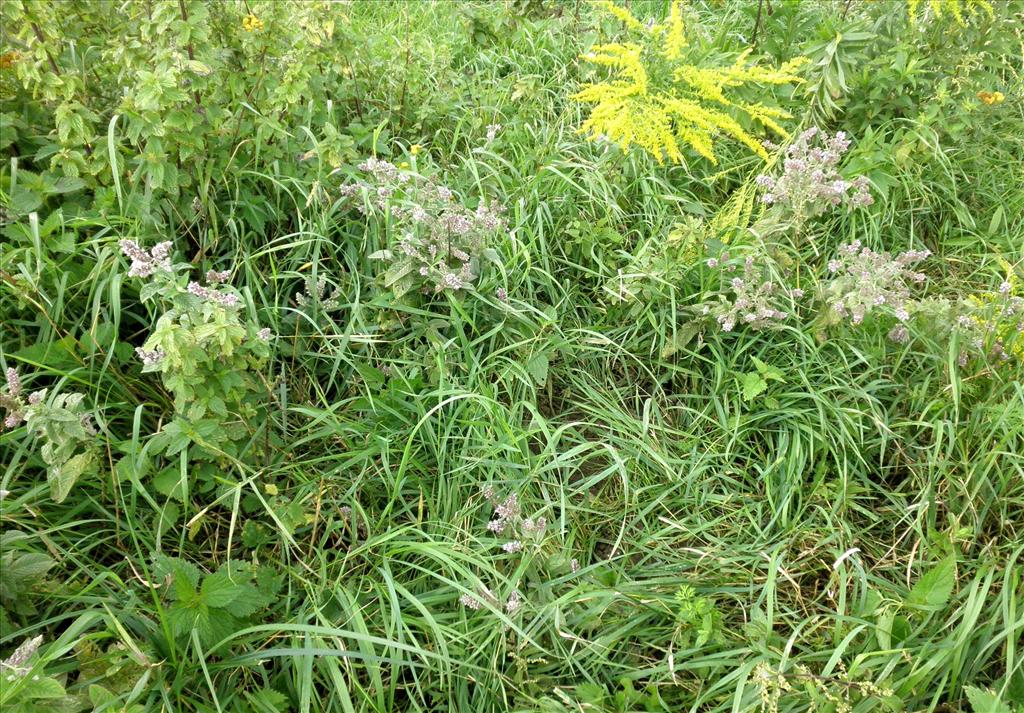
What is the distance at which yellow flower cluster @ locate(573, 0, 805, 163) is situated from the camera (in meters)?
2.55

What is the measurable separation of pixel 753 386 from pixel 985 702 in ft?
3.25

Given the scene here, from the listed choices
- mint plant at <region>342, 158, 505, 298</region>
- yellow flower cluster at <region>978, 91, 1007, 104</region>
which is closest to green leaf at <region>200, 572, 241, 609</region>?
mint plant at <region>342, 158, 505, 298</region>

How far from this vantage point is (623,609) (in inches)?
78.7

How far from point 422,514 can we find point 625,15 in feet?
6.11

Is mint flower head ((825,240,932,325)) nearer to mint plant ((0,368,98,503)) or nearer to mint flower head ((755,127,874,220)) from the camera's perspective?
mint flower head ((755,127,874,220))

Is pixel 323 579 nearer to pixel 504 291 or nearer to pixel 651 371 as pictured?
pixel 504 291

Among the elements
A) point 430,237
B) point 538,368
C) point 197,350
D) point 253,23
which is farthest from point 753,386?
point 253,23

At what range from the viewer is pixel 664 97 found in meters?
2.72

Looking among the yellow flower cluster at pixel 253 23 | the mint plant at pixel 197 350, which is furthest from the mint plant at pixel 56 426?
the yellow flower cluster at pixel 253 23

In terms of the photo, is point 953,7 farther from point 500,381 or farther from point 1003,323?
point 500,381

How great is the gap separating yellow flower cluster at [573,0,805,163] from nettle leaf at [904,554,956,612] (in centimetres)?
139

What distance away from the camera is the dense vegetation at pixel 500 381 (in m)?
1.85

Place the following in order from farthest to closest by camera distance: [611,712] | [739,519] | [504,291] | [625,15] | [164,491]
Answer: [625,15] → [504,291] → [739,519] → [164,491] → [611,712]

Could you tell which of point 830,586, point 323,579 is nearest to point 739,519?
point 830,586
